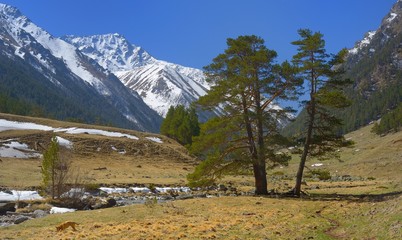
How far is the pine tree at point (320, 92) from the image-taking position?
97.0 feet

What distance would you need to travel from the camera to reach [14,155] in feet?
213

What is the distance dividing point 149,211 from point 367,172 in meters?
54.9

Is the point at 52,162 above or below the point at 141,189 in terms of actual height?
above

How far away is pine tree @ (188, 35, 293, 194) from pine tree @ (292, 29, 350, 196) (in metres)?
1.69

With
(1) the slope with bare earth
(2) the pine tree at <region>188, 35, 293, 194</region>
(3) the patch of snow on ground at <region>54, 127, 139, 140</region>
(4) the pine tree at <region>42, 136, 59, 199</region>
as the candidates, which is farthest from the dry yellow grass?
(3) the patch of snow on ground at <region>54, 127, 139, 140</region>

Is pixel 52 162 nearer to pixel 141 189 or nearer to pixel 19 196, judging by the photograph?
pixel 19 196

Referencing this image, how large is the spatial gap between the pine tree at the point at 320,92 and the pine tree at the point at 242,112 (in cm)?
169

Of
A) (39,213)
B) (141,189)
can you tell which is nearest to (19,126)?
(141,189)

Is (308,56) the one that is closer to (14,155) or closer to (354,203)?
(354,203)

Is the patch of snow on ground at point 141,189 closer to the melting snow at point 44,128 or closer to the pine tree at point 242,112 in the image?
the pine tree at point 242,112

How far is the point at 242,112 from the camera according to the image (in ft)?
107

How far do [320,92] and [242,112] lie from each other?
6336mm

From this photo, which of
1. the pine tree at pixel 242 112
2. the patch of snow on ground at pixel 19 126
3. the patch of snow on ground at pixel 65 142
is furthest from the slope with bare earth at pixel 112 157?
the pine tree at pixel 242 112

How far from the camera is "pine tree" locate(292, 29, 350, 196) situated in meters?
29.6
